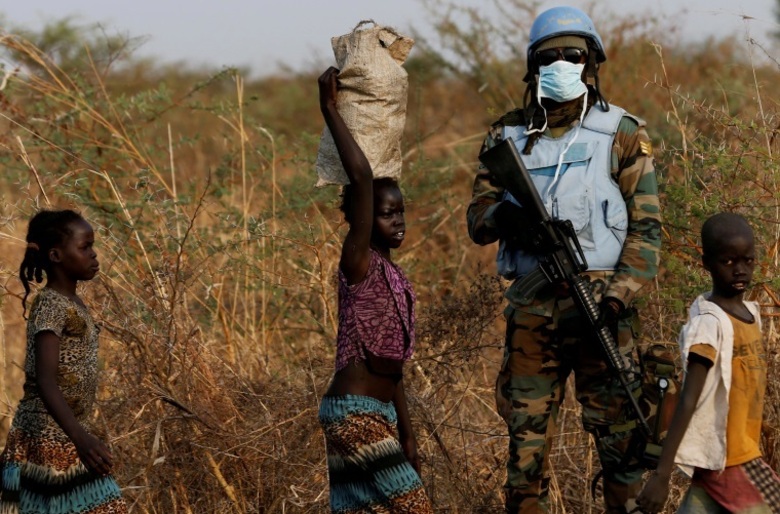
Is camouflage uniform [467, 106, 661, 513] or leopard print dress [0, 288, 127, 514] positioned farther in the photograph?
camouflage uniform [467, 106, 661, 513]

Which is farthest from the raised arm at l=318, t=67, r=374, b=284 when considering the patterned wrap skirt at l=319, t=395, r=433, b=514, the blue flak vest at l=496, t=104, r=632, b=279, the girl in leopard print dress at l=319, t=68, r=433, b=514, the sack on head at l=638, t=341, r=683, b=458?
the sack on head at l=638, t=341, r=683, b=458

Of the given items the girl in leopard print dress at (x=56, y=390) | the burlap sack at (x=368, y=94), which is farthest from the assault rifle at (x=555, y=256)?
the girl in leopard print dress at (x=56, y=390)

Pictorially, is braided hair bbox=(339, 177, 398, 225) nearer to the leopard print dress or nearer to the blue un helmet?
the blue un helmet

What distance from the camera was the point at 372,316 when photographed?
11.3 feet

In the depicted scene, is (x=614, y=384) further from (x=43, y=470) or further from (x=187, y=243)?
(x=187, y=243)

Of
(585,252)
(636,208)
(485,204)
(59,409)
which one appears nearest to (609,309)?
(585,252)

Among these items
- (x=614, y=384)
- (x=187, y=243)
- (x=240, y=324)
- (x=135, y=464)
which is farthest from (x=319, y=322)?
(x=614, y=384)

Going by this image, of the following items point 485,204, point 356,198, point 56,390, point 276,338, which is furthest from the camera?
A: point 276,338

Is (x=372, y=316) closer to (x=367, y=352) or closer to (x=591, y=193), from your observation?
(x=367, y=352)

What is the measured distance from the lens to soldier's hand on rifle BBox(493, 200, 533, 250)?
3.73m

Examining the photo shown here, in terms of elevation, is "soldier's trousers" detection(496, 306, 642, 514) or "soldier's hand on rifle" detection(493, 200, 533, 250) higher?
"soldier's hand on rifle" detection(493, 200, 533, 250)

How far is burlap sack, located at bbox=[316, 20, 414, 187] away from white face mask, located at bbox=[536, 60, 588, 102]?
0.51m

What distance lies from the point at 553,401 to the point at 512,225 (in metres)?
0.59

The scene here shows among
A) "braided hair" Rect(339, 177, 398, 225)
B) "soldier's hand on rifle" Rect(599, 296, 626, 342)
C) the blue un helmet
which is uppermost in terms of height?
the blue un helmet
